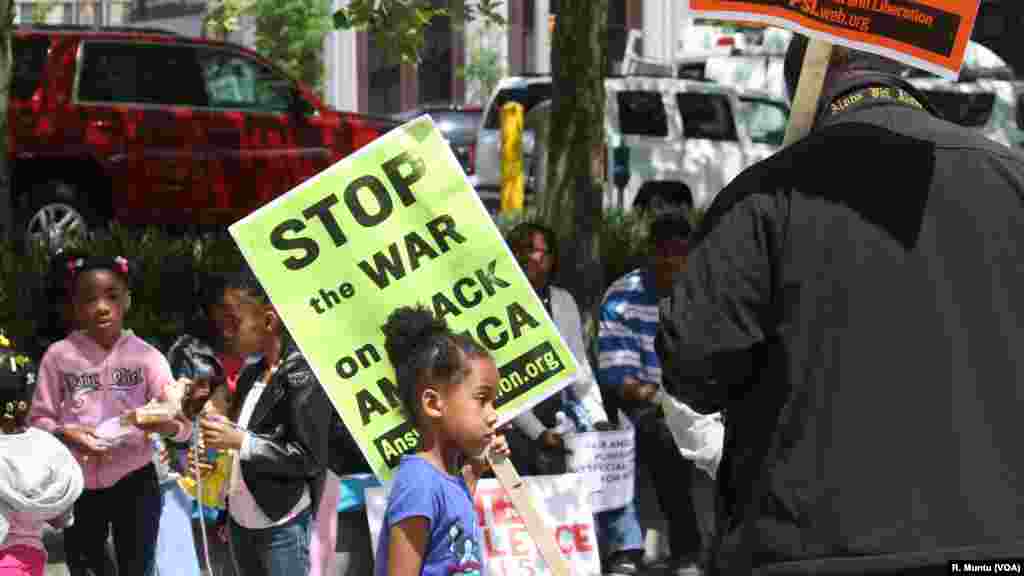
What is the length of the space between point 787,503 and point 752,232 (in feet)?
1.42

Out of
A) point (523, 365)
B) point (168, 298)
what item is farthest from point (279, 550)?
point (168, 298)

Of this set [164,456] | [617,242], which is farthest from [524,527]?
[617,242]

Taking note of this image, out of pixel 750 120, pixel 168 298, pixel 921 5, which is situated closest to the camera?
pixel 921 5

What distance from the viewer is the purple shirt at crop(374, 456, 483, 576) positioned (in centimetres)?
400

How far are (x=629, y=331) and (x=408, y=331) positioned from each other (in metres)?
3.26

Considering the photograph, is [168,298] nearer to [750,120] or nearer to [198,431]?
[198,431]

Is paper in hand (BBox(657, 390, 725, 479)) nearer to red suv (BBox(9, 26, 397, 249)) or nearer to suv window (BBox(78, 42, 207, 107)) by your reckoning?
red suv (BBox(9, 26, 397, 249))

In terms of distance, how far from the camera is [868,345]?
2.92 m

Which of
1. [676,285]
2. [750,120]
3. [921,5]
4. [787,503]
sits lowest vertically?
[750,120]

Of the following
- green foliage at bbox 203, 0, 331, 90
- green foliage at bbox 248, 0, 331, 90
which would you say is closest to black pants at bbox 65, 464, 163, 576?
green foliage at bbox 203, 0, 331, 90

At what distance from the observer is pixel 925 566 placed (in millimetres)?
2871

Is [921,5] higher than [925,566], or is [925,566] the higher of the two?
[921,5]

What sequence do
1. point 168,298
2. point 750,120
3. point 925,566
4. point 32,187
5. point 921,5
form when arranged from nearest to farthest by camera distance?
point 925,566 → point 921,5 → point 168,298 → point 32,187 → point 750,120

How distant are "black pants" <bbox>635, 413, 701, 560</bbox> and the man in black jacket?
4.92m
